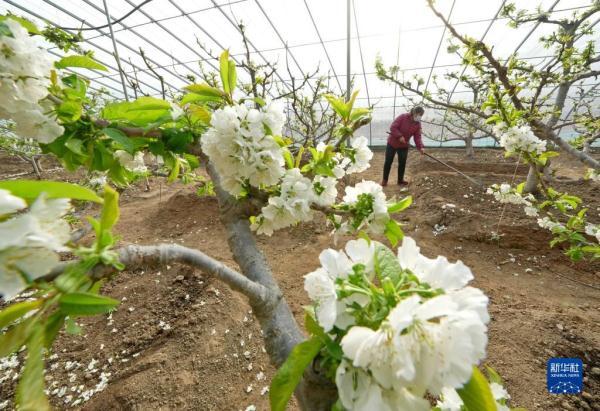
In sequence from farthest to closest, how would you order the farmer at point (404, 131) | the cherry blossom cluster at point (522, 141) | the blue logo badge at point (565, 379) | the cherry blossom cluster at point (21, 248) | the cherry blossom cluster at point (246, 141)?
the farmer at point (404, 131) < the cherry blossom cluster at point (522, 141) < the blue logo badge at point (565, 379) < the cherry blossom cluster at point (246, 141) < the cherry blossom cluster at point (21, 248)

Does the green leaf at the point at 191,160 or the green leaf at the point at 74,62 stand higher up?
the green leaf at the point at 74,62

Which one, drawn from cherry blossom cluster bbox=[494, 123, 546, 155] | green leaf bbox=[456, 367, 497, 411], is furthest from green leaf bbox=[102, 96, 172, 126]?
cherry blossom cluster bbox=[494, 123, 546, 155]

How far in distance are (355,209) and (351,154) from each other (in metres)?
0.34

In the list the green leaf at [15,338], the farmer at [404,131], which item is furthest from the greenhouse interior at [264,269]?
the farmer at [404,131]

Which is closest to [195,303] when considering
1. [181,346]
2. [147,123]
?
[181,346]

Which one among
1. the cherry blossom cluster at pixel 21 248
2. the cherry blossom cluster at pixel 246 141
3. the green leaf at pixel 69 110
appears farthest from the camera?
the green leaf at pixel 69 110

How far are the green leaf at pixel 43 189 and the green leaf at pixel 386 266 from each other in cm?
55

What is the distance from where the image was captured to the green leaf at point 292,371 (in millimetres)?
588

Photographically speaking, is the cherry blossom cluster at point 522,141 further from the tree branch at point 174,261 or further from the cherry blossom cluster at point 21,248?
the cherry blossom cluster at point 21,248

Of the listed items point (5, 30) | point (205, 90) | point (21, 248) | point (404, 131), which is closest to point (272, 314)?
point (21, 248)

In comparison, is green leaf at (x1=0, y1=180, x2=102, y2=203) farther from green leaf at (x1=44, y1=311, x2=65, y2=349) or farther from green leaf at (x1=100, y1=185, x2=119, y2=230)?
green leaf at (x1=44, y1=311, x2=65, y2=349)

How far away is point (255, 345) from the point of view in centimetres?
232

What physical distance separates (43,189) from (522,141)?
10.9 feet

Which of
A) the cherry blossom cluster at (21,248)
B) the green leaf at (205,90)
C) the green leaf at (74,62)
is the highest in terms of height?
the green leaf at (74,62)
